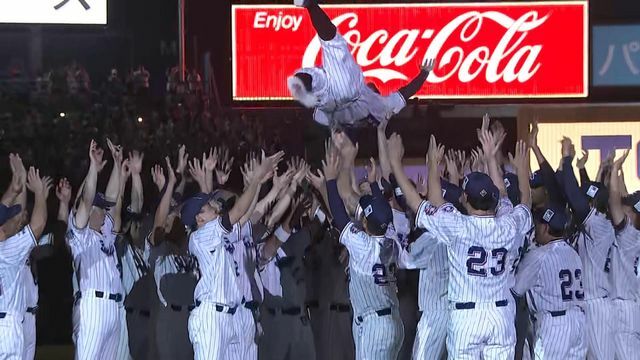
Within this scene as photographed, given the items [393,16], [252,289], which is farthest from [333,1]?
[252,289]

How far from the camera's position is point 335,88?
9.09 meters

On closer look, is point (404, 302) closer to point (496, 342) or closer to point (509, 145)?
point (496, 342)

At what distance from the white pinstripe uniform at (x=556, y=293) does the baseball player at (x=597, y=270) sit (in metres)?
0.66

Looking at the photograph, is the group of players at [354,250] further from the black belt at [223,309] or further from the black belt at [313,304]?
the black belt at [313,304]

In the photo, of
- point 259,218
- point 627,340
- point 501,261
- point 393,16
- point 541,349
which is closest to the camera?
point 501,261

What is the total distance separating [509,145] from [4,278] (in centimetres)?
633

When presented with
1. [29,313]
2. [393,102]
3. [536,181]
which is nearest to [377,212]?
[536,181]

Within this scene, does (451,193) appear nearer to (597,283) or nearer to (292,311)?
(597,283)

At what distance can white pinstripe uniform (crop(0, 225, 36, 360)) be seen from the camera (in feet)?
28.1

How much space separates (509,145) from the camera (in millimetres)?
13289

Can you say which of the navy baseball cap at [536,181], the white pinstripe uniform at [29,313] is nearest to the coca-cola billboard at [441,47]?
the navy baseball cap at [536,181]

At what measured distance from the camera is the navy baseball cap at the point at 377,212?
8.19 meters

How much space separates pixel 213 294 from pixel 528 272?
2.16 m

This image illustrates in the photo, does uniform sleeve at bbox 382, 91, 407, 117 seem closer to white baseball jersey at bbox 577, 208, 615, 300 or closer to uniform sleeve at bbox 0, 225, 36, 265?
white baseball jersey at bbox 577, 208, 615, 300
